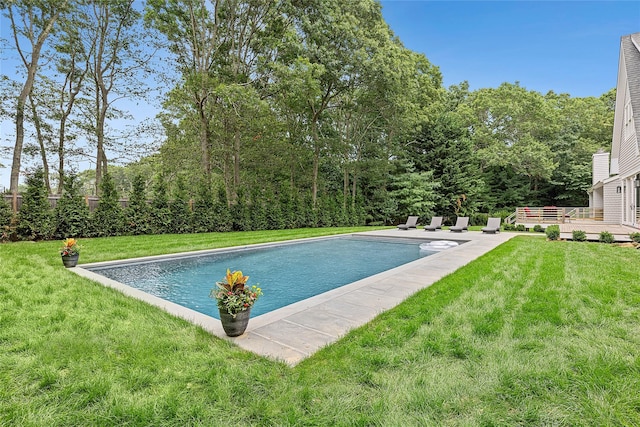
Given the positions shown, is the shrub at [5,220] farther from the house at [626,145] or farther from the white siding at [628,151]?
the white siding at [628,151]

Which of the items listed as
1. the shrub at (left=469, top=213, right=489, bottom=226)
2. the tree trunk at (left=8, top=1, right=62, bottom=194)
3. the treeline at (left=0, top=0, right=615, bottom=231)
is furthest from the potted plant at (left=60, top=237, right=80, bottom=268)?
the shrub at (left=469, top=213, right=489, bottom=226)

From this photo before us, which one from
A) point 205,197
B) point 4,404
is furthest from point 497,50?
point 4,404

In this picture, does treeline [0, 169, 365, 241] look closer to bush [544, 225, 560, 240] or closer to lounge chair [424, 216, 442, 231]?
lounge chair [424, 216, 442, 231]

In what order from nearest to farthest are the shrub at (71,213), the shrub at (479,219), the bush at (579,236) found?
the bush at (579,236)
the shrub at (71,213)
the shrub at (479,219)

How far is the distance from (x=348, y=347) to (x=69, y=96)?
71.4 feet

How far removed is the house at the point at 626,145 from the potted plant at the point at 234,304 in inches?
469

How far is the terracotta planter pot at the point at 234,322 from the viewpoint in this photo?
3211 millimetres

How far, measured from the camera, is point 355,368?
253 cm

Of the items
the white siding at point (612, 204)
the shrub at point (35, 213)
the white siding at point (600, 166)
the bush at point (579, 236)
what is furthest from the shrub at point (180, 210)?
the white siding at point (600, 166)

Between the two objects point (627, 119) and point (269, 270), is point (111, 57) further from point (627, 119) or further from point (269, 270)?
point (627, 119)

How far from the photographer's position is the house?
1061 cm

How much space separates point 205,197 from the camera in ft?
48.9

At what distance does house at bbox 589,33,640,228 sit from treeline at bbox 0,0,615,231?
26.7 feet

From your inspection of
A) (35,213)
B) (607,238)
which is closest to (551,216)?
(607,238)
